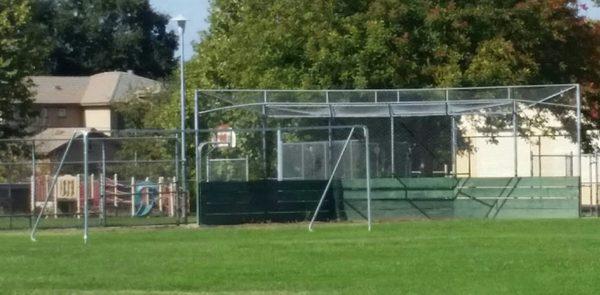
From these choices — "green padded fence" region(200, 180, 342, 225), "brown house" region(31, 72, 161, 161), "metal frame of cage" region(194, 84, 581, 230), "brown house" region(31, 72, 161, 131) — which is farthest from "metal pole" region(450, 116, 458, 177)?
"brown house" region(31, 72, 161, 131)

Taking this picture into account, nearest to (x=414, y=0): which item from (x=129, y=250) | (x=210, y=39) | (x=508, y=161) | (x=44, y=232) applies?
(x=508, y=161)

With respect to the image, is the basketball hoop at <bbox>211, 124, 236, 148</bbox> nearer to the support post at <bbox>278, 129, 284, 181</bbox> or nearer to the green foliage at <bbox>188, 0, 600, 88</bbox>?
the support post at <bbox>278, 129, 284, 181</bbox>

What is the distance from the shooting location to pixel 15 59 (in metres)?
45.0

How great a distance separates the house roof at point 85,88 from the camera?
8306 cm

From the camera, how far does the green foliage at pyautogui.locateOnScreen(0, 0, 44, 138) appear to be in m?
44.8

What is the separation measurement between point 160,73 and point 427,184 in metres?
67.9

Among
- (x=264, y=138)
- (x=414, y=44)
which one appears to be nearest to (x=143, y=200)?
(x=264, y=138)

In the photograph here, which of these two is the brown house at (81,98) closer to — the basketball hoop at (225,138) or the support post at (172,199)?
the basketball hoop at (225,138)

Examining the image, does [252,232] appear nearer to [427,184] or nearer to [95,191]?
[427,184]

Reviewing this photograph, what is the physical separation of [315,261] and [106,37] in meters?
79.1

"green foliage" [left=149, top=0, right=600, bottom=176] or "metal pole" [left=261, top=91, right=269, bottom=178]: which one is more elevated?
"green foliage" [left=149, top=0, right=600, bottom=176]

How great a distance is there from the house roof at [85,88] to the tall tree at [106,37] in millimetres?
8580

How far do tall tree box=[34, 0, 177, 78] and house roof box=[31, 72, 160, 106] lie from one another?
8.58 metres

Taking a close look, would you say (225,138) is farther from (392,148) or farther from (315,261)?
(315,261)
